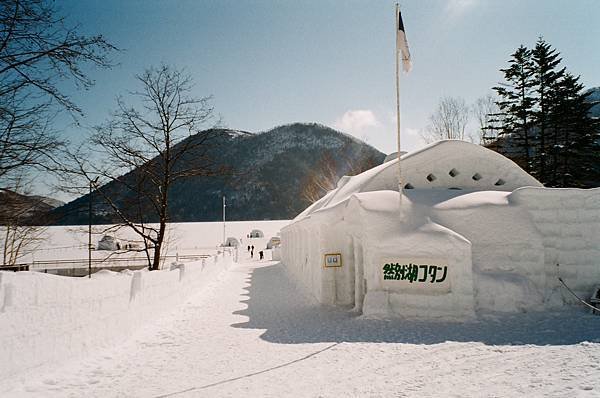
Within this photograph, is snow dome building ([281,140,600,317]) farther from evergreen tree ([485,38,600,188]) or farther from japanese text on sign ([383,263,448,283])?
evergreen tree ([485,38,600,188])

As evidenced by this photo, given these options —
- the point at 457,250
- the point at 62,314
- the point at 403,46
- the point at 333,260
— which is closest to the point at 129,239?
the point at 333,260

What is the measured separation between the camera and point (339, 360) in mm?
6348

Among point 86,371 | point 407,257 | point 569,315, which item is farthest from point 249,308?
point 569,315

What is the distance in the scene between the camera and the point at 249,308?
1164 centimetres

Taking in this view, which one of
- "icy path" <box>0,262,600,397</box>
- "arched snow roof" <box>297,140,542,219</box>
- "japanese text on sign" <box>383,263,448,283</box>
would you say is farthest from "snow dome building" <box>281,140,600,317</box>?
"arched snow roof" <box>297,140,542,219</box>

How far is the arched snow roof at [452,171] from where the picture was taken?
13.2 m

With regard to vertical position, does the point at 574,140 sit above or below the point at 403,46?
above

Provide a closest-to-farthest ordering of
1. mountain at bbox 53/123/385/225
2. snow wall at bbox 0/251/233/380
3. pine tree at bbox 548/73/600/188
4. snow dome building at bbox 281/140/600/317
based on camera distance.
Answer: snow wall at bbox 0/251/233/380, snow dome building at bbox 281/140/600/317, pine tree at bbox 548/73/600/188, mountain at bbox 53/123/385/225

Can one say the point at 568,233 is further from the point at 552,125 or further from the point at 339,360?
the point at 552,125

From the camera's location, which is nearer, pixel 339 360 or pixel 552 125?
pixel 339 360

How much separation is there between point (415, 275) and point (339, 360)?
4.02 m

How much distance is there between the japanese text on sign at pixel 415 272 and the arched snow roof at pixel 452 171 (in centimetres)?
417

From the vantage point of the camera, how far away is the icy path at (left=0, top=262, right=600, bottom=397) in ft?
16.2

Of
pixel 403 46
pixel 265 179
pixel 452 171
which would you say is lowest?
pixel 452 171
